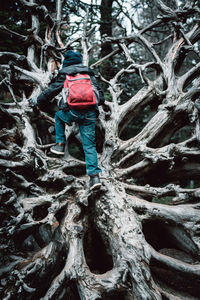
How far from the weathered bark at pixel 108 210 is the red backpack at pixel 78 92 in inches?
47.2

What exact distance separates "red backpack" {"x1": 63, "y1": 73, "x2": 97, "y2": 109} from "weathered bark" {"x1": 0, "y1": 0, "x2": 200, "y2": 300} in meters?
1.20

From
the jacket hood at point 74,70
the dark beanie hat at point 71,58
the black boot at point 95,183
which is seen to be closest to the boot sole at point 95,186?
the black boot at point 95,183

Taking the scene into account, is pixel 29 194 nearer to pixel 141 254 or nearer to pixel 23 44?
pixel 141 254

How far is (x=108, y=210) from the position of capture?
304 centimetres

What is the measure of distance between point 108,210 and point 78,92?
67.5 inches

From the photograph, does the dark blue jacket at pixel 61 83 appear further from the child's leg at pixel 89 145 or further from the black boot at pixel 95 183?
the black boot at pixel 95 183

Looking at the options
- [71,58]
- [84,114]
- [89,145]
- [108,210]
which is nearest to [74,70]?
[71,58]

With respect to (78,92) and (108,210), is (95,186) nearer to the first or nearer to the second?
(108,210)

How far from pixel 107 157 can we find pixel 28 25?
494 centimetres

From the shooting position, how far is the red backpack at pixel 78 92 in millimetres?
2793

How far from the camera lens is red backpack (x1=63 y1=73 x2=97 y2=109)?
9.16ft

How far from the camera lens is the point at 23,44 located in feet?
17.8

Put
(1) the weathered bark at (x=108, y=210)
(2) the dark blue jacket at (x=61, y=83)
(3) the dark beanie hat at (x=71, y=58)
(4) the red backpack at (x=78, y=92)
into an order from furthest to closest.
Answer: (3) the dark beanie hat at (x=71, y=58), (2) the dark blue jacket at (x=61, y=83), (4) the red backpack at (x=78, y=92), (1) the weathered bark at (x=108, y=210)

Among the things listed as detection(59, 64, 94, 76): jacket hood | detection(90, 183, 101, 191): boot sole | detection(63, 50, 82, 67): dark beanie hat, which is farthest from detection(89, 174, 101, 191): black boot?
detection(63, 50, 82, 67): dark beanie hat
